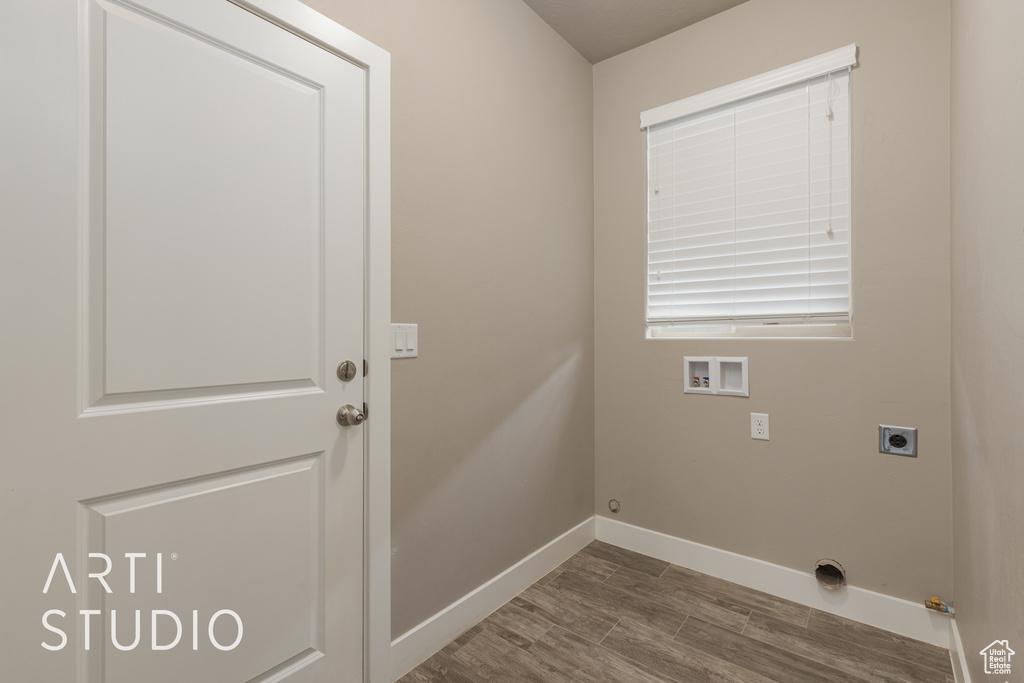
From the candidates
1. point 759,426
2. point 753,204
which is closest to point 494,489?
point 759,426

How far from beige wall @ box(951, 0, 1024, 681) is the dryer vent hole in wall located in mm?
368

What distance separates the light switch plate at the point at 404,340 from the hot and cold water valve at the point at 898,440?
1.81 metres

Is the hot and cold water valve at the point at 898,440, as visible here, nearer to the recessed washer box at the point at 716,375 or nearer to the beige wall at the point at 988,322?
the beige wall at the point at 988,322

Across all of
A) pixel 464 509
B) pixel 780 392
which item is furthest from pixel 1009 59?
pixel 464 509

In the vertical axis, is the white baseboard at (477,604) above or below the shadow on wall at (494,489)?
below

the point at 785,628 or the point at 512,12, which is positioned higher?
the point at 512,12

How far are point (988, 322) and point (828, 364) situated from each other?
90 cm

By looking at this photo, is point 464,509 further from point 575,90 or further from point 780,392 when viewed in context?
point 575,90

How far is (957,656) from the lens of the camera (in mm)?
1608

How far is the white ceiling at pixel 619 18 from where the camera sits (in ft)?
7.13

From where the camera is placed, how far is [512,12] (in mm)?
2121

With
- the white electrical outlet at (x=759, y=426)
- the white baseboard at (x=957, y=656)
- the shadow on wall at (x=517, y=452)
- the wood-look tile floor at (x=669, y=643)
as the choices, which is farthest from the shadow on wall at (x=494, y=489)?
the white baseboard at (x=957, y=656)

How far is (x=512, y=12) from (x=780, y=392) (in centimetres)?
204

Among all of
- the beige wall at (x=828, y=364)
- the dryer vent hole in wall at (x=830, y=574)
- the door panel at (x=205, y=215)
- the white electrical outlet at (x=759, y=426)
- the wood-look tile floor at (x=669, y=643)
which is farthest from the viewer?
the white electrical outlet at (x=759, y=426)
